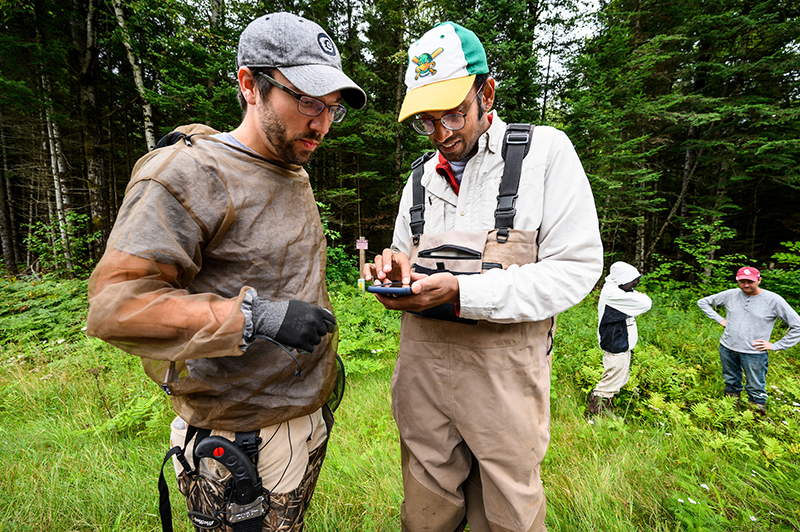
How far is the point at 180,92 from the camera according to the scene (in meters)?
8.15

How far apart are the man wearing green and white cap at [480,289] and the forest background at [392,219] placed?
3.86ft

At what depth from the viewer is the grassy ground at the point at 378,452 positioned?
→ 234 centimetres

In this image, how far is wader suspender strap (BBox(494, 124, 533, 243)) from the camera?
146 centimetres

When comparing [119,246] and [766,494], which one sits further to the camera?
[766,494]

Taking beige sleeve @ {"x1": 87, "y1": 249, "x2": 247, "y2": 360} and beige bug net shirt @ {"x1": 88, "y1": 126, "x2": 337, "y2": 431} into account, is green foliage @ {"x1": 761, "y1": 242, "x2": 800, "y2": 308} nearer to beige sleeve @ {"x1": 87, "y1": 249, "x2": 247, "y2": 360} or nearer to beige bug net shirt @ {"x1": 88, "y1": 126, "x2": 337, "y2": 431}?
beige bug net shirt @ {"x1": 88, "y1": 126, "x2": 337, "y2": 431}

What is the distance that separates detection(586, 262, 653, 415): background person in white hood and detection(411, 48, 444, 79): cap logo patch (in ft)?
15.4

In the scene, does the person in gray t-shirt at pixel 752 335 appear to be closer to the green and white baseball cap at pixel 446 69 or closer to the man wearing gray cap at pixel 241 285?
the green and white baseball cap at pixel 446 69

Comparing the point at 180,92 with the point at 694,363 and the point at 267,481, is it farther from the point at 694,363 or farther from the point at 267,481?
the point at 694,363

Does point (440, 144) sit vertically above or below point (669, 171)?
below

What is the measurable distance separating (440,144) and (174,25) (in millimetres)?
10180

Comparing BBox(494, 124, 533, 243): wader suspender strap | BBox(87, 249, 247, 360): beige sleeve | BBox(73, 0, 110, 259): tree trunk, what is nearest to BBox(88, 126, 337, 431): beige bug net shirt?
BBox(87, 249, 247, 360): beige sleeve

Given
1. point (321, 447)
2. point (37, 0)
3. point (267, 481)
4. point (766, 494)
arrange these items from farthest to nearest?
point (37, 0) < point (766, 494) < point (321, 447) < point (267, 481)

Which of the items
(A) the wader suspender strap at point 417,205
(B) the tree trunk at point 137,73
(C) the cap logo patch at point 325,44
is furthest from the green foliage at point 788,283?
(B) the tree trunk at point 137,73

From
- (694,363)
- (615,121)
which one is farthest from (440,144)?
(615,121)
